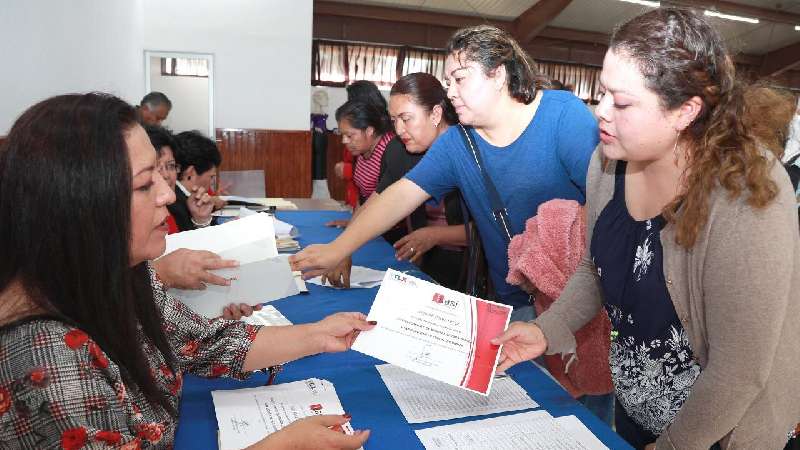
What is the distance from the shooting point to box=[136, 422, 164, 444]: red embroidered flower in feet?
2.75

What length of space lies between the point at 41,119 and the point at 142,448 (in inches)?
20.0

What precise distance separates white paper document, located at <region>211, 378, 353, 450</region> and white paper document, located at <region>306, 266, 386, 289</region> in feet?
2.70

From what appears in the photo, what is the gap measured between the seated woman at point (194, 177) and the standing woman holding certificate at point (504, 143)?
1141 millimetres

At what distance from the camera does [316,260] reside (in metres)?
1.83

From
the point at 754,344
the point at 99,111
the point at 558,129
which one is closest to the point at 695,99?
the point at 754,344

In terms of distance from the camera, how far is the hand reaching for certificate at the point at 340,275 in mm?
1995

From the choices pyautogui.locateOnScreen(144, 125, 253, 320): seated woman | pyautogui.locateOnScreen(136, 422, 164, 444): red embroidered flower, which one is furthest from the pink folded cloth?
pyautogui.locateOnScreen(136, 422, 164, 444): red embroidered flower

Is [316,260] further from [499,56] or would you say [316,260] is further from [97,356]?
[97,356]

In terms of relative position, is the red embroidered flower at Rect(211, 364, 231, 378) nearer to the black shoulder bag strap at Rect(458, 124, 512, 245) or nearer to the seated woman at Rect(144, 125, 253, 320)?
the seated woman at Rect(144, 125, 253, 320)

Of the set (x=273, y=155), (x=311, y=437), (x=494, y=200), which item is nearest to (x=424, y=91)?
(x=494, y=200)

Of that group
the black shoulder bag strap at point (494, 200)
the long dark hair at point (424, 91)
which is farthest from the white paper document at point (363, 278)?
the long dark hair at point (424, 91)

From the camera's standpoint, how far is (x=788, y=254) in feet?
2.77

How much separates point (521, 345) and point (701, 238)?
19.5 inches

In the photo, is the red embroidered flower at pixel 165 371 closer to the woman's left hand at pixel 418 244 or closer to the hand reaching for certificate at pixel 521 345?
the hand reaching for certificate at pixel 521 345
